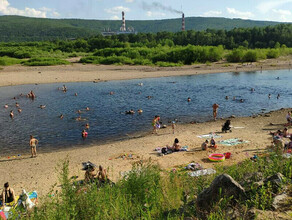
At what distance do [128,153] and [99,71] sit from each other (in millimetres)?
42884

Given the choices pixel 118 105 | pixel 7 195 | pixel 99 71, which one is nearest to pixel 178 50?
pixel 99 71

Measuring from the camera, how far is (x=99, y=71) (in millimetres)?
57219

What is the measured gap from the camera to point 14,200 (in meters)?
10.8

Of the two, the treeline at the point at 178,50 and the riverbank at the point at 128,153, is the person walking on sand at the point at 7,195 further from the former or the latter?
the treeline at the point at 178,50

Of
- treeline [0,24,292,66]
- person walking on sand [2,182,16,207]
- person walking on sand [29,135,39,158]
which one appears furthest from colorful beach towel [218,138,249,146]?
treeline [0,24,292,66]

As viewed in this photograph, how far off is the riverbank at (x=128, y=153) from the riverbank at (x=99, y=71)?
31475 mm

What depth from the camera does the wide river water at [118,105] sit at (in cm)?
2194

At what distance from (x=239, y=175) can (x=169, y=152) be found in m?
8.53

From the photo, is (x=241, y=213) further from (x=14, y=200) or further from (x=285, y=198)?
(x=14, y=200)

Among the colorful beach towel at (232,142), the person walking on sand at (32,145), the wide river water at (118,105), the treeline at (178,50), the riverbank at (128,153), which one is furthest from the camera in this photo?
the treeline at (178,50)

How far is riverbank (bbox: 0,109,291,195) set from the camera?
44.3 feet

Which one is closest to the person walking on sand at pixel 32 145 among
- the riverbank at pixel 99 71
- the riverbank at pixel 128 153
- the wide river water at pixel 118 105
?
the riverbank at pixel 128 153

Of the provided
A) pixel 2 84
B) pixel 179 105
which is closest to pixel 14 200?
pixel 179 105

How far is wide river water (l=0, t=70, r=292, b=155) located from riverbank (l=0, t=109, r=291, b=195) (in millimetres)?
2509
